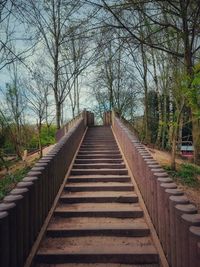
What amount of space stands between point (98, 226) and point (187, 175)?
20.8ft

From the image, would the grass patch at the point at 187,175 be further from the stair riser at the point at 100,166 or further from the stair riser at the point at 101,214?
the stair riser at the point at 101,214

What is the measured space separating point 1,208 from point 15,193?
635mm

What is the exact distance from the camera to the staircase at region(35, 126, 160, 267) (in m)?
4.73

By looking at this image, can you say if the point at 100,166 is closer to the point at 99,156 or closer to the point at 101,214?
the point at 99,156

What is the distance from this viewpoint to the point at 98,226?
566cm

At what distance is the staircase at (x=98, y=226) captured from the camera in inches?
186

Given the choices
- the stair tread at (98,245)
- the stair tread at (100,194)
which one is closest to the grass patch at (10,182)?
the stair tread at (100,194)

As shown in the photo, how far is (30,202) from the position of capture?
4.80m

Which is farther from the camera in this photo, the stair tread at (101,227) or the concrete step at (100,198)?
the concrete step at (100,198)

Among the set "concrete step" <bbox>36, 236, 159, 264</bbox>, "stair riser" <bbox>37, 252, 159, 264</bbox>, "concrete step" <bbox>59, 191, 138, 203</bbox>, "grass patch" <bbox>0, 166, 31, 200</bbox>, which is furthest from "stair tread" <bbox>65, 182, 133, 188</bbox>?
"grass patch" <bbox>0, 166, 31, 200</bbox>

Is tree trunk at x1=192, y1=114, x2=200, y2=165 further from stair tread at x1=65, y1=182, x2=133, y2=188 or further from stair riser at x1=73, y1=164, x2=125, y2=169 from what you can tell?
stair tread at x1=65, y1=182, x2=133, y2=188

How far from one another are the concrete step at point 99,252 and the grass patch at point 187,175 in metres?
5.86

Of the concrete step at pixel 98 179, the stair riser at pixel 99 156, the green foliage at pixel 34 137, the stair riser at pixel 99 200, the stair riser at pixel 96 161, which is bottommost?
the stair riser at pixel 99 200

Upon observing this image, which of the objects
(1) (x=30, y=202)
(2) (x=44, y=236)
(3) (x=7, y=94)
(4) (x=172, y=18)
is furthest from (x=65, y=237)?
(3) (x=7, y=94)
